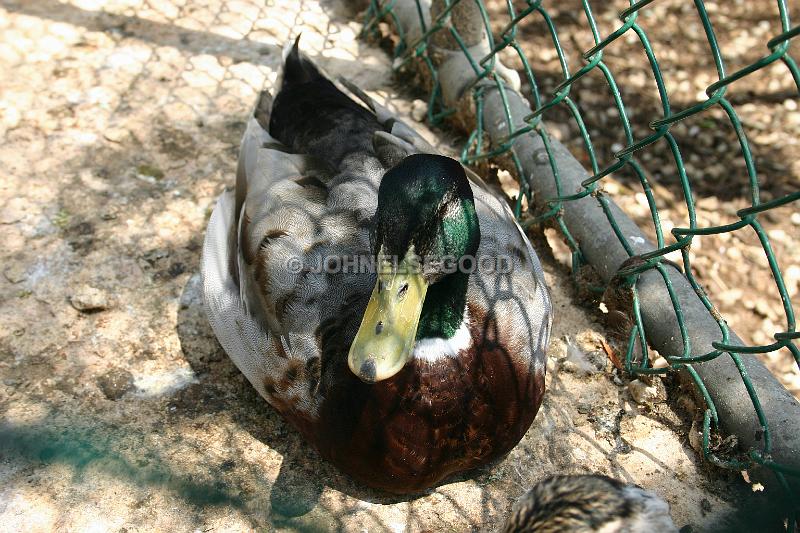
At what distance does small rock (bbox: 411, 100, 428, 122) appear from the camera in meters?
3.96

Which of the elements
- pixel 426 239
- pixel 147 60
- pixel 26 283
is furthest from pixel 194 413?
pixel 147 60

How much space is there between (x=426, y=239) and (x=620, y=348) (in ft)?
4.05

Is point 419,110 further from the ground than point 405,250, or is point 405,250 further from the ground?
point 405,250

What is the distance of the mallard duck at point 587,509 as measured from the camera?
196 cm

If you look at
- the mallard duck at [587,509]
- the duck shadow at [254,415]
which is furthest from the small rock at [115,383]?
the mallard duck at [587,509]

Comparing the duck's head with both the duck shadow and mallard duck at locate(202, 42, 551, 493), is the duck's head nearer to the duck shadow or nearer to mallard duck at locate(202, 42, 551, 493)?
mallard duck at locate(202, 42, 551, 493)

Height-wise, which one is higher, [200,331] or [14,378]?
[200,331]

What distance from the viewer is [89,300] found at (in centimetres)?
285

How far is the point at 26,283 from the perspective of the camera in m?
2.91

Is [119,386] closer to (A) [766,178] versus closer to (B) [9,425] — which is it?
(B) [9,425]

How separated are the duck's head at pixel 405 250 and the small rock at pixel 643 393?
106 cm

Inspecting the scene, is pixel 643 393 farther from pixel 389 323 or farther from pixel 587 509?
pixel 389 323

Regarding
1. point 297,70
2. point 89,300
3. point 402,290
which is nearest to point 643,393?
point 402,290

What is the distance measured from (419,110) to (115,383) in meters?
2.09
